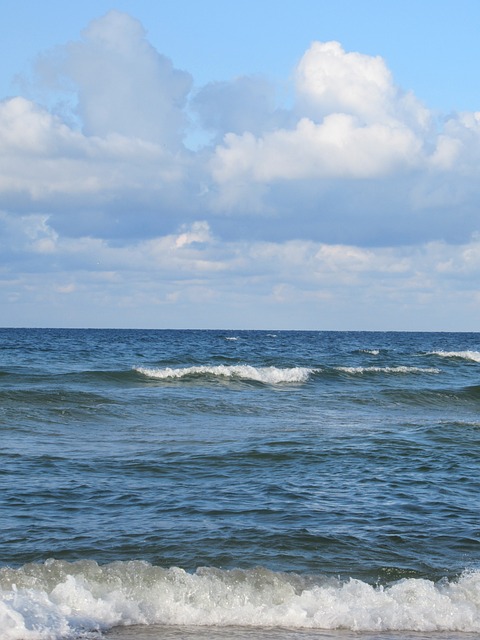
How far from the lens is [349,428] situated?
63.0 ft

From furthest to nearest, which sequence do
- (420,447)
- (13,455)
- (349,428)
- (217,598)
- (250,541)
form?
(349,428)
(420,447)
(13,455)
(250,541)
(217,598)

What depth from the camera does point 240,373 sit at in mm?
35156

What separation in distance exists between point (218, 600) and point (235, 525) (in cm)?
220

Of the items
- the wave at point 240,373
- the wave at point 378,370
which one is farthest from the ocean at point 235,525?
the wave at point 378,370

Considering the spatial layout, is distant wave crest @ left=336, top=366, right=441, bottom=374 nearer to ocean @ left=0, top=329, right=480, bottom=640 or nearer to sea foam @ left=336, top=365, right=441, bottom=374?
sea foam @ left=336, top=365, right=441, bottom=374

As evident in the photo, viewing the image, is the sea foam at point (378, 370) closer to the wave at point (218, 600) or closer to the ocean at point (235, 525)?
the ocean at point (235, 525)

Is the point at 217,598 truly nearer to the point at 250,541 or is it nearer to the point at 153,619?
the point at 153,619

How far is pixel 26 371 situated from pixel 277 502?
79.0 ft

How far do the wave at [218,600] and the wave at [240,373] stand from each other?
24398mm

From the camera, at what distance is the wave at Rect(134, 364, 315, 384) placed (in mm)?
33719

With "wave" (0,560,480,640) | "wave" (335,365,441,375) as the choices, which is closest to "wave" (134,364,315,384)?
"wave" (335,365,441,375)

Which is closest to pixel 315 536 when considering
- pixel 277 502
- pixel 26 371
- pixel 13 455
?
pixel 277 502

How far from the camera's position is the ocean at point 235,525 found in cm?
760

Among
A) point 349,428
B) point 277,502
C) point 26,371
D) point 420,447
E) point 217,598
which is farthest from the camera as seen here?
point 26,371
